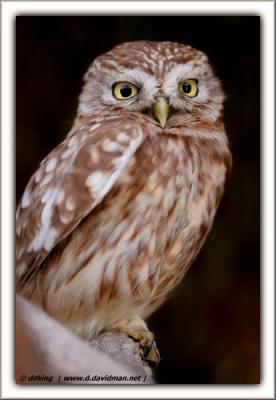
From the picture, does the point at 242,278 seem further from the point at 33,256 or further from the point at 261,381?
the point at 33,256

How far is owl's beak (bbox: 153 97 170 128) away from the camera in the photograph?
5.65ft

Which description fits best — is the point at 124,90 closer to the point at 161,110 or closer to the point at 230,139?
the point at 161,110

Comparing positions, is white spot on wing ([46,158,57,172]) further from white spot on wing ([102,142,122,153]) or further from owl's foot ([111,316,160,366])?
owl's foot ([111,316,160,366])

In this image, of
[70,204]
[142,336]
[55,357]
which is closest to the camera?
[55,357]

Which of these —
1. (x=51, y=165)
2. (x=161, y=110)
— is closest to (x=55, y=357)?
(x=51, y=165)

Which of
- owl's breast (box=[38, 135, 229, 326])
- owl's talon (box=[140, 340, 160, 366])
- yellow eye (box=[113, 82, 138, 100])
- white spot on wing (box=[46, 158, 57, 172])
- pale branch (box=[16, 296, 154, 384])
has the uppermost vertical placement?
yellow eye (box=[113, 82, 138, 100])

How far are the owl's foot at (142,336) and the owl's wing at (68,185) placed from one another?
303mm

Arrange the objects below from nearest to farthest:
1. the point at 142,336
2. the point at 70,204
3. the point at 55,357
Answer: the point at 55,357 < the point at 70,204 < the point at 142,336

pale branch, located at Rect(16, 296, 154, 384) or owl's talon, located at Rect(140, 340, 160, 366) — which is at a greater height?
pale branch, located at Rect(16, 296, 154, 384)

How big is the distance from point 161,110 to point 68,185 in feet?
1.03

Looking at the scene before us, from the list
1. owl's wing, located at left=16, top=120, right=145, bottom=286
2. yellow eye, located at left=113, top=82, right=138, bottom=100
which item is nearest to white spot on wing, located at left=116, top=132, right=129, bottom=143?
owl's wing, located at left=16, top=120, right=145, bottom=286

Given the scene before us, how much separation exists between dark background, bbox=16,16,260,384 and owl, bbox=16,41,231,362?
0.12ft

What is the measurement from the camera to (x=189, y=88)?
180cm

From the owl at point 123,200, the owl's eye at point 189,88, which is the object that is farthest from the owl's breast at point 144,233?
the owl's eye at point 189,88
